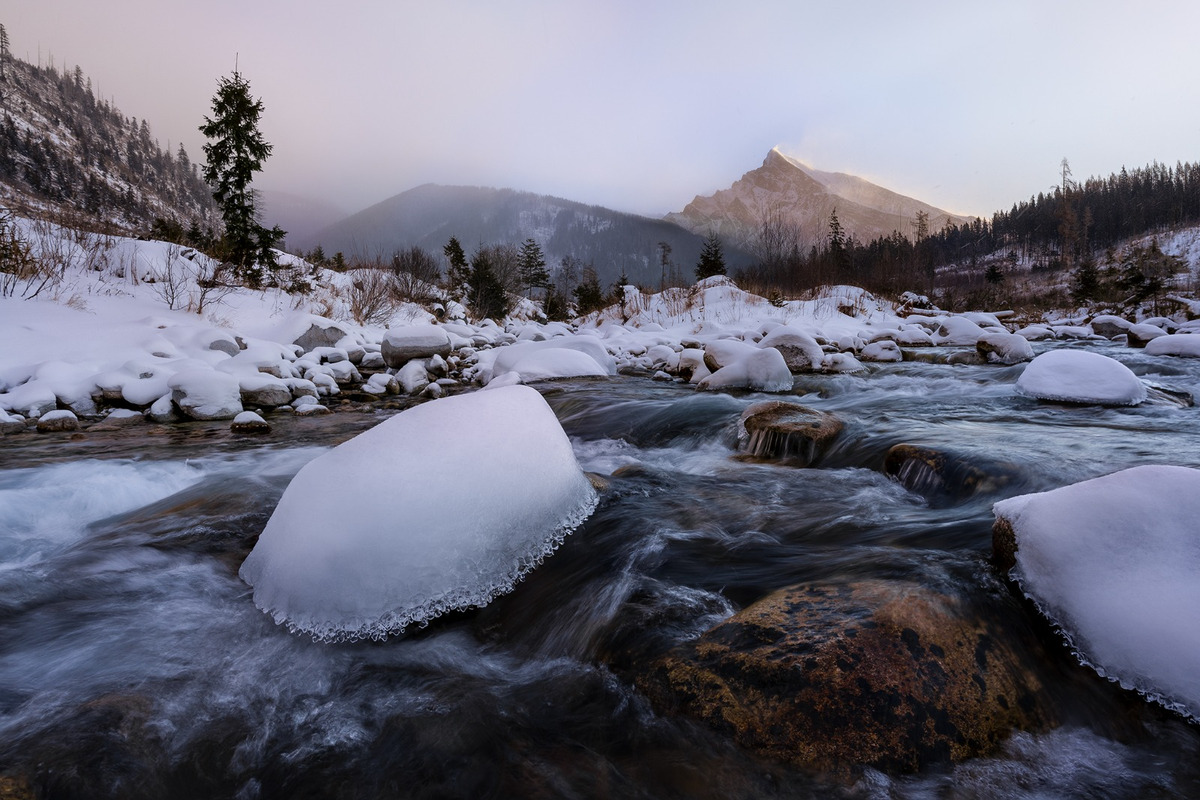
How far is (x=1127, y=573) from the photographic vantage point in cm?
129

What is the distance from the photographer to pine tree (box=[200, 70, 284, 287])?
44.4ft

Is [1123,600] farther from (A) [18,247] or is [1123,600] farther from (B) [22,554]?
(A) [18,247]

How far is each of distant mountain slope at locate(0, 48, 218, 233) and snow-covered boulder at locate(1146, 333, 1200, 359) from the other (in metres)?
43.1

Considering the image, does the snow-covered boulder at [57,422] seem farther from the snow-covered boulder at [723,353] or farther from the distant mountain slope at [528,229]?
the distant mountain slope at [528,229]

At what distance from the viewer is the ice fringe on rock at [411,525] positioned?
5.40 feet

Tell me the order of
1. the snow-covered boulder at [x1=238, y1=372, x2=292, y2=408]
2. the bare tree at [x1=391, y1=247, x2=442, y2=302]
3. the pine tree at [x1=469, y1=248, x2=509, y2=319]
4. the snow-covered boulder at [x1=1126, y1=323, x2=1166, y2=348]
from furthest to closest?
the pine tree at [x1=469, y1=248, x2=509, y2=319] → the bare tree at [x1=391, y1=247, x2=442, y2=302] → the snow-covered boulder at [x1=1126, y1=323, x2=1166, y2=348] → the snow-covered boulder at [x1=238, y1=372, x2=292, y2=408]

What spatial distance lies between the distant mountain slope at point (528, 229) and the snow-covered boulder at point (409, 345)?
83.2m

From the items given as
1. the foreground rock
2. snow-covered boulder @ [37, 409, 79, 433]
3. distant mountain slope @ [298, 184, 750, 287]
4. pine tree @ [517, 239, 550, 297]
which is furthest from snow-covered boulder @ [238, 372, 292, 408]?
→ distant mountain slope @ [298, 184, 750, 287]

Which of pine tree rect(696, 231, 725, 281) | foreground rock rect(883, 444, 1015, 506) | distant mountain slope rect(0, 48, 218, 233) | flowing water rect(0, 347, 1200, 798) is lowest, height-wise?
flowing water rect(0, 347, 1200, 798)

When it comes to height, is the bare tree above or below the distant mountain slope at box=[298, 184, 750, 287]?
below

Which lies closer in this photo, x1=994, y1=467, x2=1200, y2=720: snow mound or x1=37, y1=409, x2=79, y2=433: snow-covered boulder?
x1=994, y1=467, x2=1200, y2=720: snow mound

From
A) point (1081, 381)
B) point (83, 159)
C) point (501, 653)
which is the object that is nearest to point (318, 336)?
point (501, 653)

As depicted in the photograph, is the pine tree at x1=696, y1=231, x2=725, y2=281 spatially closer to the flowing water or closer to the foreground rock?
the flowing water

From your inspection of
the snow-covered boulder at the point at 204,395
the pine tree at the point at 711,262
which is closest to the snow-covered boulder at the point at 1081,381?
the snow-covered boulder at the point at 204,395
